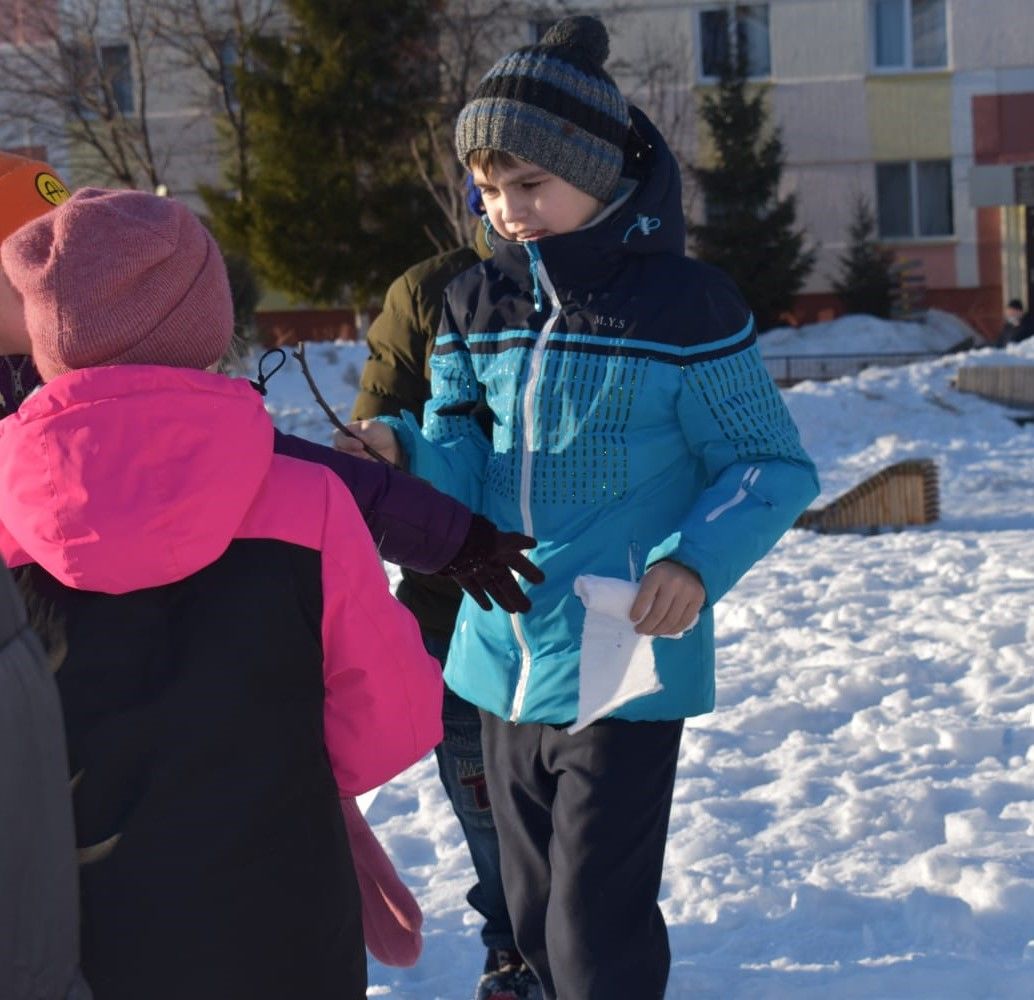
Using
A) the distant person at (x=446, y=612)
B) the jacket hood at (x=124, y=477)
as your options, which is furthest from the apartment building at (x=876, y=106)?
the jacket hood at (x=124, y=477)

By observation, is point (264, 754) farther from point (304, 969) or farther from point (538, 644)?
point (538, 644)

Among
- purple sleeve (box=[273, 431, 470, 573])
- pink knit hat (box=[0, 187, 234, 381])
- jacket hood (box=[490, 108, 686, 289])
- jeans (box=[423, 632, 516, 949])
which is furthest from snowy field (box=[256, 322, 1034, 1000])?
pink knit hat (box=[0, 187, 234, 381])

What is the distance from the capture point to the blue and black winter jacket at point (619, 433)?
8.41 ft

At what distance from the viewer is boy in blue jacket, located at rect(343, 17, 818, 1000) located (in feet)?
8.39

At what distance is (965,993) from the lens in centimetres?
310

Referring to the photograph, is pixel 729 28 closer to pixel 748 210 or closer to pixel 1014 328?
pixel 748 210

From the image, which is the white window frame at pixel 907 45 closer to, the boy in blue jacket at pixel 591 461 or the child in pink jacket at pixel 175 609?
the boy in blue jacket at pixel 591 461

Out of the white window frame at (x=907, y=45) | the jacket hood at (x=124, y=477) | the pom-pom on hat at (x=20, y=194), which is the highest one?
the white window frame at (x=907, y=45)

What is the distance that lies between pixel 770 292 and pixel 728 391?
24.5 meters

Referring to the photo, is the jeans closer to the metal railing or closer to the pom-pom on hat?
the pom-pom on hat

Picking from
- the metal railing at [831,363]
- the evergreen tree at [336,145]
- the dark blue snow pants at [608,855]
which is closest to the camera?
the dark blue snow pants at [608,855]

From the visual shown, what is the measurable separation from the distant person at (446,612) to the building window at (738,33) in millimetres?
25997

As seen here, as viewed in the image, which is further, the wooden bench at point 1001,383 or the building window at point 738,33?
the building window at point 738,33

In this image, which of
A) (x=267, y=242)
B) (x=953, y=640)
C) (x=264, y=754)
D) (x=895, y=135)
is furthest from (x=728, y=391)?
(x=895, y=135)
